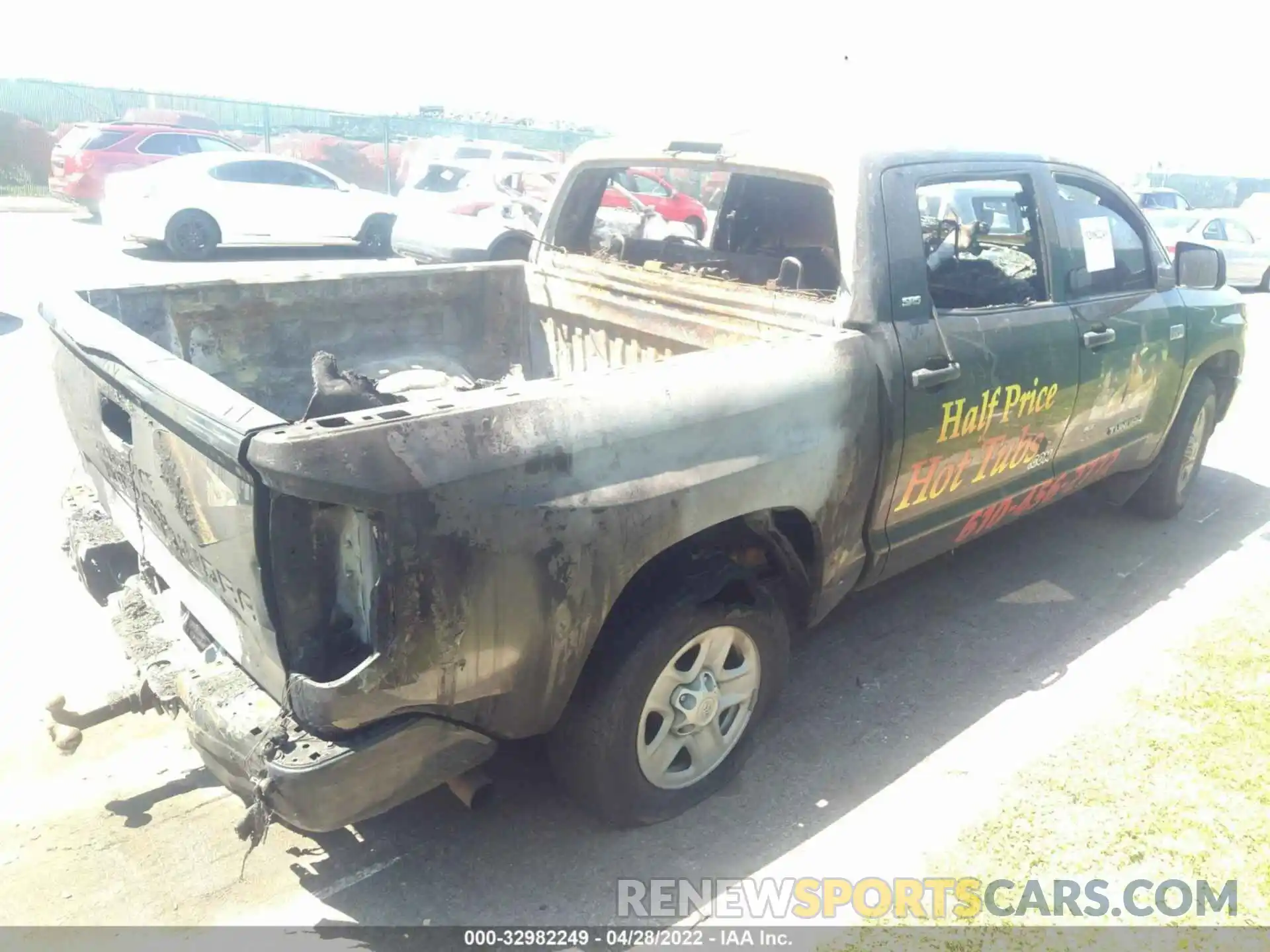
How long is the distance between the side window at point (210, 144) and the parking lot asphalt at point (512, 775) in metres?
13.7

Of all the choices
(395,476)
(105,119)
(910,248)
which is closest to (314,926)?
(395,476)

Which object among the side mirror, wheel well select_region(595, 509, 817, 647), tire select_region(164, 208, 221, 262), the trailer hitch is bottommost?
the trailer hitch

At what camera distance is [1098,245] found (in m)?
4.16

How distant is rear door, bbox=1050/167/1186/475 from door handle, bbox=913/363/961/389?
0.93m

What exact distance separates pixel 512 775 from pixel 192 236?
12901 mm

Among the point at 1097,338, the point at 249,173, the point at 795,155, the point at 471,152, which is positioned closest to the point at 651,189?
the point at 471,152

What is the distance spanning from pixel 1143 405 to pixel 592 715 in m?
3.38

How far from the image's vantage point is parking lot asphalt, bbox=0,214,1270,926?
2666 mm

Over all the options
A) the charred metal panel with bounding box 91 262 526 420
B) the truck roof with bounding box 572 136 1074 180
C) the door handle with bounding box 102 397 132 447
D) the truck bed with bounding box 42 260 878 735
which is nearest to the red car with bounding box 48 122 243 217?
the charred metal panel with bounding box 91 262 526 420

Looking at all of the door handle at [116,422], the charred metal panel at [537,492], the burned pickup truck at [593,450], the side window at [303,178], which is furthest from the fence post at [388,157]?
the charred metal panel at [537,492]

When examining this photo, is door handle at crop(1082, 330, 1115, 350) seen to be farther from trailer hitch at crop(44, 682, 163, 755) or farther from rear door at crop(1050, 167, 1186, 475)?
trailer hitch at crop(44, 682, 163, 755)

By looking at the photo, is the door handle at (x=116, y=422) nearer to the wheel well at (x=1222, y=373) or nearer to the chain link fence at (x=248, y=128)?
the wheel well at (x=1222, y=373)

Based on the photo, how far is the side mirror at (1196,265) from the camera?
4.62m

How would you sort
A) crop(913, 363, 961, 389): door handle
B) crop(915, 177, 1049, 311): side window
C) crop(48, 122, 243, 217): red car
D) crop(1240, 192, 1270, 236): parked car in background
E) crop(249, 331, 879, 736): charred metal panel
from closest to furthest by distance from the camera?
crop(249, 331, 879, 736): charred metal panel < crop(913, 363, 961, 389): door handle < crop(915, 177, 1049, 311): side window < crop(1240, 192, 1270, 236): parked car in background < crop(48, 122, 243, 217): red car
